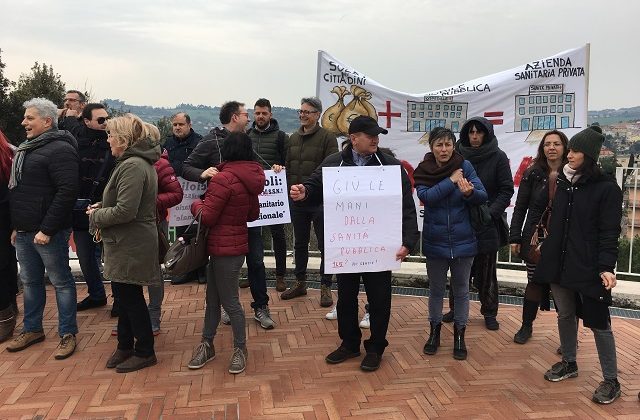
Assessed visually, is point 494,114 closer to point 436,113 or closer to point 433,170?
point 436,113

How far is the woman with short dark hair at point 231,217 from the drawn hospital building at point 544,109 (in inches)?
144

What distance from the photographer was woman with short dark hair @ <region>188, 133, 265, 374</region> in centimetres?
328

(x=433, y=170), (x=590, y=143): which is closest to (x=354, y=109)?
(x=433, y=170)

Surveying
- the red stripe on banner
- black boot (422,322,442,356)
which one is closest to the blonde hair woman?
black boot (422,322,442,356)

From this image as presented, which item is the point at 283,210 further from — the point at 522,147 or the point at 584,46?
the point at 584,46

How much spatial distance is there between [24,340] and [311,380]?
2362 mm

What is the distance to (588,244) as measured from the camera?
10.1ft

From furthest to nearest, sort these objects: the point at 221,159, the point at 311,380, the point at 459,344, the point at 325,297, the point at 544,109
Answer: the point at 544,109, the point at 325,297, the point at 221,159, the point at 459,344, the point at 311,380

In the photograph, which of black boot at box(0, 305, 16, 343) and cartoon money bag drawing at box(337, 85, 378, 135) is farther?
cartoon money bag drawing at box(337, 85, 378, 135)

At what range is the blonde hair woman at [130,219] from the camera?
328 centimetres

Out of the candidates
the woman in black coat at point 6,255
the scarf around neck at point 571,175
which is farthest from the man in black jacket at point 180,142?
the scarf around neck at point 571,175

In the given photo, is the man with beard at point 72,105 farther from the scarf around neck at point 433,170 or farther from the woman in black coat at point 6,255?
the scarf around neck at point 433,170

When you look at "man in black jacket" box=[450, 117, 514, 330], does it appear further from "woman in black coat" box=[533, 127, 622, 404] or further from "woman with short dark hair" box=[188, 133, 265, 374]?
"woman with short dark hair" box=[188, 133, 265, 374]

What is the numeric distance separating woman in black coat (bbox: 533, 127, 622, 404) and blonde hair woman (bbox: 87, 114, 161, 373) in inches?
107
